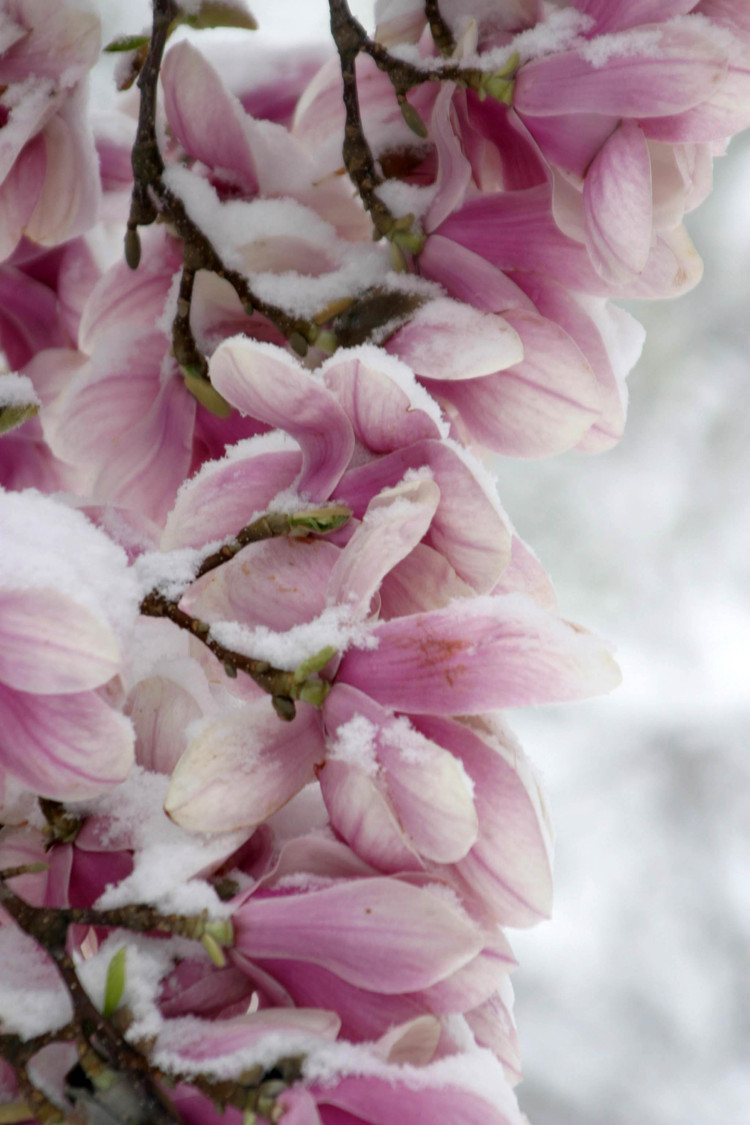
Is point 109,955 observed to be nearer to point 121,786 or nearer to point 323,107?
point 121,786

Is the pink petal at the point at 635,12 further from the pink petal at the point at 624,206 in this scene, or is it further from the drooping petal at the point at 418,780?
the drooping petal at the point at 418,780

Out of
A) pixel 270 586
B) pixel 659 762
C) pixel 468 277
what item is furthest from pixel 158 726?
pixel 659 762

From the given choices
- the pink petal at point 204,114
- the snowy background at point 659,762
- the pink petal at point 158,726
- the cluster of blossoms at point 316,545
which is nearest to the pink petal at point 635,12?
the cluster of blossoms at point 316,545

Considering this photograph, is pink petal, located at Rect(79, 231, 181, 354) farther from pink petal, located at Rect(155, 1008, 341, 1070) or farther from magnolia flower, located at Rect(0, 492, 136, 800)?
pink petal, located at Rect(155, 1008, 341, 1070)

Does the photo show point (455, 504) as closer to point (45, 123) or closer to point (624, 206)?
point (624, 206)

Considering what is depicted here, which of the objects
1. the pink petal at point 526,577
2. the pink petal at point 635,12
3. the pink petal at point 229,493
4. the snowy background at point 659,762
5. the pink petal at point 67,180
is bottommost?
the snowy background at point 659,762

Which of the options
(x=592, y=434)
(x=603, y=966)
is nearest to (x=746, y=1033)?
(x=603, y=966)
